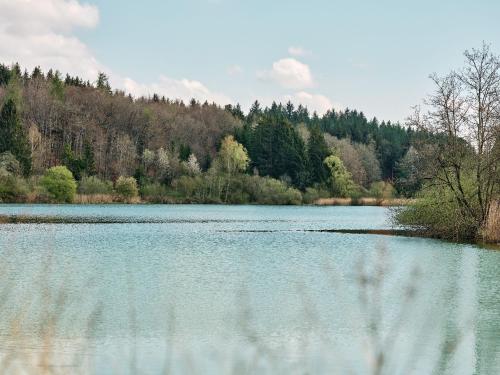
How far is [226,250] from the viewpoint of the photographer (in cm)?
2772

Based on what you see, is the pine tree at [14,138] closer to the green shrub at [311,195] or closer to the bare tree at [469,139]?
the green shrub at [311,195]

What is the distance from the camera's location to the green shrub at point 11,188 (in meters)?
67.7

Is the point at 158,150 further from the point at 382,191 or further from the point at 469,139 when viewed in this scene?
the point at 469,139

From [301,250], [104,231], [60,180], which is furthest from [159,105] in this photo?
[301,250]

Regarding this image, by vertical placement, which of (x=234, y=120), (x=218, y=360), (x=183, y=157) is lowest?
(x=218, y=360)

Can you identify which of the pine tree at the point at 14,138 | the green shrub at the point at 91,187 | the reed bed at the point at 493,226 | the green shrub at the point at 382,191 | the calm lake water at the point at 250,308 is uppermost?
the pine tree at the point at 14,138

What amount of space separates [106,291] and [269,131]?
87387mm

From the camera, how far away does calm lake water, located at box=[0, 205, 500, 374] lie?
9781mm

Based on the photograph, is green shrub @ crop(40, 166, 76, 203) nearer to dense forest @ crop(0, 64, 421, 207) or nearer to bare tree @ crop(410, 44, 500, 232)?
dense forest @ crop(0, 64, 421, 207)

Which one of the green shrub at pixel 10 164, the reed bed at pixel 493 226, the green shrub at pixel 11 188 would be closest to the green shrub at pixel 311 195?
the green shrub at pixel 10 164

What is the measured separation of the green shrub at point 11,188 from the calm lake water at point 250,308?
134 ft

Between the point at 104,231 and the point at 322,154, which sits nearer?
the point at 104,231

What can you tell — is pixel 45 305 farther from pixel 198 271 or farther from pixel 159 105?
pixel 159 105

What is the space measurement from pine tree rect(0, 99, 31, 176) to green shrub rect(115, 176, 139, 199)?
30.9ft
